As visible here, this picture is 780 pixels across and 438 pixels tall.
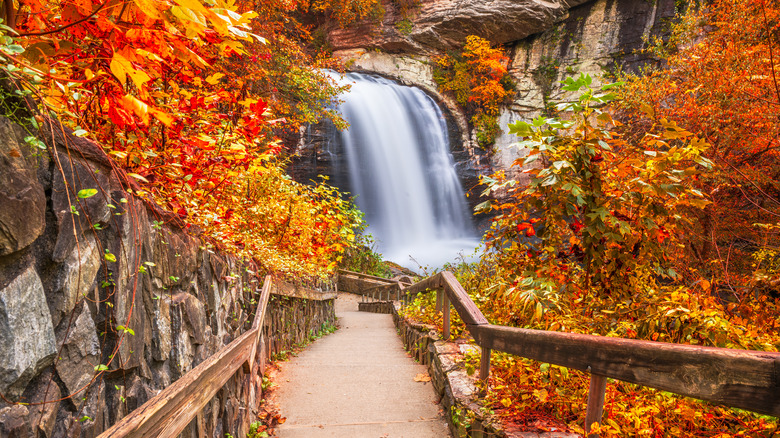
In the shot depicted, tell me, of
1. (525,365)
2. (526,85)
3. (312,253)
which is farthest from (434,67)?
(525,365)

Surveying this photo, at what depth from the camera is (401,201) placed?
63.9ft

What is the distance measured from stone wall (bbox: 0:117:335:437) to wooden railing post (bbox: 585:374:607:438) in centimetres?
191

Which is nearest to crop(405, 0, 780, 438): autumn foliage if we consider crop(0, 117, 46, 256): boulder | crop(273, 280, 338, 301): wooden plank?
crop(0, 117, 46, 256): boulder

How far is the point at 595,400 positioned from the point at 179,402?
5.74 feet

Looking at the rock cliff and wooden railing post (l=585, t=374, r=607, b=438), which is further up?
the rock cliff

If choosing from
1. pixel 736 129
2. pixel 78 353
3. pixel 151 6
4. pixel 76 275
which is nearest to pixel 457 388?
pixel 78 353

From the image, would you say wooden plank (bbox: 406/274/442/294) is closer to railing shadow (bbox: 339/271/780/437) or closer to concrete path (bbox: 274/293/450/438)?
concrete path (bbox: 274/293/450/438)

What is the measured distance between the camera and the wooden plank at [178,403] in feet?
3.96

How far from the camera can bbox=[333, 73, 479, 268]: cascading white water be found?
18281 mm

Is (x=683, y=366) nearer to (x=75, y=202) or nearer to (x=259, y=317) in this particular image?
(x=75, y=202)

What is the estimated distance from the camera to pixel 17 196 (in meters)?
1.04

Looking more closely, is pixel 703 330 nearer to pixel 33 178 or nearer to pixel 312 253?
pixel 33 178

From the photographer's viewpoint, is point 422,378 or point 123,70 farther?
point 422,378

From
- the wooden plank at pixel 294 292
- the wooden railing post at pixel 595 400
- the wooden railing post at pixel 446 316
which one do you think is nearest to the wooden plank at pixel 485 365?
the wooden railing post at pixel 595 400
